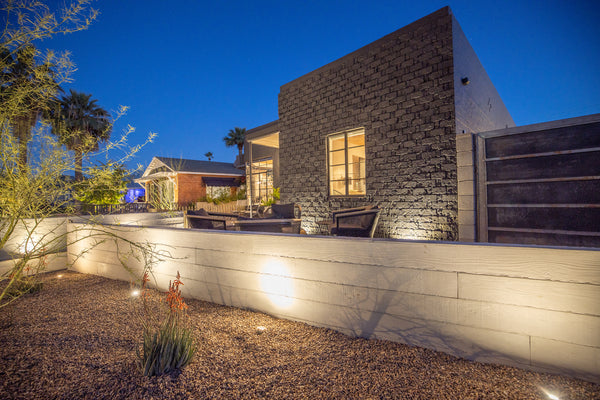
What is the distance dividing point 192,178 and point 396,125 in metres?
14.5

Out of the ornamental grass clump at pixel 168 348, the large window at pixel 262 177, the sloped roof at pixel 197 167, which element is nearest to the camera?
the ornamental grass clump at pixel 168 348

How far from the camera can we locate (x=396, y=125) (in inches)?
200

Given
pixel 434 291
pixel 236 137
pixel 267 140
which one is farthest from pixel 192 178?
pixel 434 291

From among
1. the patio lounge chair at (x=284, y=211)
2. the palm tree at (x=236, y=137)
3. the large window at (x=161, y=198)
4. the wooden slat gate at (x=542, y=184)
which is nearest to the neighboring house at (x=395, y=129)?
the wooden slat gate at (x=542, y=184)

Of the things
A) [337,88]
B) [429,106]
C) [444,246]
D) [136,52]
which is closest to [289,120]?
[337,88]

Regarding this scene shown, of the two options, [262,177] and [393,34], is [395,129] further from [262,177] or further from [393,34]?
[262,177]

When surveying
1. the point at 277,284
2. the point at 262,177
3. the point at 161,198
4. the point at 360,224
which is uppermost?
the point at 262,177

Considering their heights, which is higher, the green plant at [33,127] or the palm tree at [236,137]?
the palm tree at [236,137]

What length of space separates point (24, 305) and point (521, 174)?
6237 mm

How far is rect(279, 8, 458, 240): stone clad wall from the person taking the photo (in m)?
4.49

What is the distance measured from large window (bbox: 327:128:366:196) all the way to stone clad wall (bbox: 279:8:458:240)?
0.18m

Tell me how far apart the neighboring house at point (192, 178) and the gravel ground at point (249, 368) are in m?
14.5

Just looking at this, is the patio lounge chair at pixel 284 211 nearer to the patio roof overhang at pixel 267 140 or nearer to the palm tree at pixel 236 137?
the patio roof overhang at pixel 267 140

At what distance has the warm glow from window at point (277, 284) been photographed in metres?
2.20
